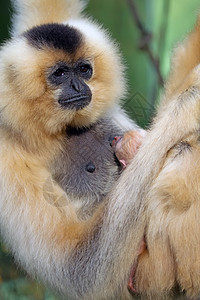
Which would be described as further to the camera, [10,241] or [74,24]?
[74,24]

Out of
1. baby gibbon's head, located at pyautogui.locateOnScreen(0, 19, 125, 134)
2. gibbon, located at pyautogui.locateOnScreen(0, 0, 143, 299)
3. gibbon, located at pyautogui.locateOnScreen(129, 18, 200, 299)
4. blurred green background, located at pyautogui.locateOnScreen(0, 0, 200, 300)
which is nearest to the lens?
gibbon, located at pyautogui.locateOnScreen(129, 18, 200, 299)

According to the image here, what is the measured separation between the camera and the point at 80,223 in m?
4.57

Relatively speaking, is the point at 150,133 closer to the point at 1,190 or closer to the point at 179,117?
the point at 179,117

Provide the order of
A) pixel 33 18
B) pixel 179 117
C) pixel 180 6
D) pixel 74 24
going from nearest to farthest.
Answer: pixel 179 117 → pixel 74 24 → pixel 33 18 → pixel 180 6

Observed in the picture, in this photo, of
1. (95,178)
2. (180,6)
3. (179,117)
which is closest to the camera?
(179,117)

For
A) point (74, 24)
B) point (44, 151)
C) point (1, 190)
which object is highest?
point (74, 24)

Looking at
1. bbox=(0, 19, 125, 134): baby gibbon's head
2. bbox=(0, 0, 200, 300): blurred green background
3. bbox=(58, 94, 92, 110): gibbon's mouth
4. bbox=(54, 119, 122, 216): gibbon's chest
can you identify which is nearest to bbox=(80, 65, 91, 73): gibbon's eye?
bbox=(0, 19, 125, 134): baby gibbon's head

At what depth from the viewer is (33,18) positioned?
5641 mm

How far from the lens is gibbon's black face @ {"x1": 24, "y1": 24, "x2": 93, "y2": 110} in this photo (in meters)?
4.75

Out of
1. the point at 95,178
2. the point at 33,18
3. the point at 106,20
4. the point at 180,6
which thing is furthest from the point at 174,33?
A: the point at 95,178

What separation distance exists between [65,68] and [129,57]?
4028 millimetres

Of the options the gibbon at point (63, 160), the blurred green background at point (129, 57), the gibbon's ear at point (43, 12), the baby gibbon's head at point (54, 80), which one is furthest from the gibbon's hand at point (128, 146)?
the gibbon's ear at point (43, 12)

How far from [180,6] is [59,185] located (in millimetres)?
8427

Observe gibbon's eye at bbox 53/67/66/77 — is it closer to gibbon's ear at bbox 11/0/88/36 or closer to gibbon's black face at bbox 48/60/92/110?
gibbon's black face at bbox 48/60/92/110
